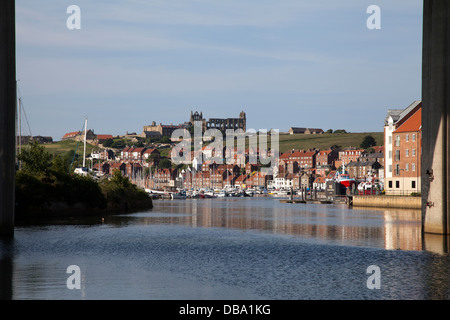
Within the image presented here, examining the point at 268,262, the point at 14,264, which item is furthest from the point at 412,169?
the point at 14,264

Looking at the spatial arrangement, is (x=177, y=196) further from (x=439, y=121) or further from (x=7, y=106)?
(x=439, y=121)

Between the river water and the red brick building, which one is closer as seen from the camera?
the river water

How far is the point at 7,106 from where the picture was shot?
38.5 meters

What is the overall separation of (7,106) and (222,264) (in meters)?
16.5

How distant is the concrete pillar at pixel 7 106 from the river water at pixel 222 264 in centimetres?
264

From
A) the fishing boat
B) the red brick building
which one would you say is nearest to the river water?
the red brick building

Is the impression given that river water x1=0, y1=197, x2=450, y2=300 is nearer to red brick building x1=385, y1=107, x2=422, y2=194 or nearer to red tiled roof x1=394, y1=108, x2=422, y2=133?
red brick building x1=385, y1=107, x2=422, y2=194

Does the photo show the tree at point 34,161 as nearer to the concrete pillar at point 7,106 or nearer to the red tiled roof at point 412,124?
the concrete pillar at point 7,106

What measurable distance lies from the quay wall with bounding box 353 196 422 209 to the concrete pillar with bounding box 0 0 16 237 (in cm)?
5650

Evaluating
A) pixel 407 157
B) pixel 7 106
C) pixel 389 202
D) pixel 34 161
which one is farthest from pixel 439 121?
pixel 407 157

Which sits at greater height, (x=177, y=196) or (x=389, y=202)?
(x=389, y=202)

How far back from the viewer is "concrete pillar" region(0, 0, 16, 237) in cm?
3784

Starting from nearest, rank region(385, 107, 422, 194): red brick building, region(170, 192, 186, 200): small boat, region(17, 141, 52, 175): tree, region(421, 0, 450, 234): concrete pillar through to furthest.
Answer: region(421, 0, 450, 234): concrete pillar → region(17, 141, 52, 175): tree → region(385, 107, 422, 194): red brick building → region(170, 192, 186, 200): small boat

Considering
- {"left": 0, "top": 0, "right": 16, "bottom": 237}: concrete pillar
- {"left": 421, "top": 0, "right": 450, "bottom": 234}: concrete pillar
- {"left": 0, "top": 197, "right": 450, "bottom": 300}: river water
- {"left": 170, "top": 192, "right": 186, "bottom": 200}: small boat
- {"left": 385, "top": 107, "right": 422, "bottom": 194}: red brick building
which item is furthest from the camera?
{"left": 170, "top": 192, "right": 186, "bottom": 200}: small boat
